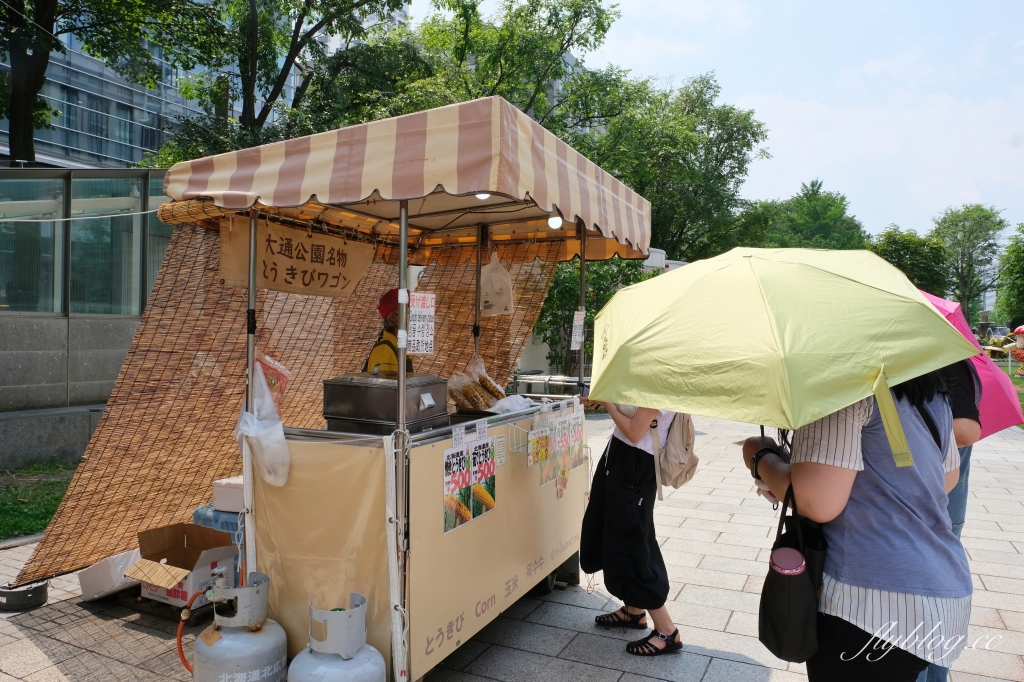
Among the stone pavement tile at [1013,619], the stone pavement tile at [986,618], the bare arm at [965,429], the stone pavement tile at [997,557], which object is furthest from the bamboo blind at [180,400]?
the stone pavement tile at [997,557]

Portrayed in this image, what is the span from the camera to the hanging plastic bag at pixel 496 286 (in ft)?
17.5

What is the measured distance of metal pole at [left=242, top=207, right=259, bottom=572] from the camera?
10.4 feet

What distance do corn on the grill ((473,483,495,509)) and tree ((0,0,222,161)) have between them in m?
12.3

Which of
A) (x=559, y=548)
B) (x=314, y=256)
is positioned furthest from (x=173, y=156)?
(x=559, y=548)

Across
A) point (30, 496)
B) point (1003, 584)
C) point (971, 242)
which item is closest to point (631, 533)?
point (1003, 584)

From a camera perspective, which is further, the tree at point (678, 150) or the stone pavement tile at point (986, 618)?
the tree at point (678, 150)

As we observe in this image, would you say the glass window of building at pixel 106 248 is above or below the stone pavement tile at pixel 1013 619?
above

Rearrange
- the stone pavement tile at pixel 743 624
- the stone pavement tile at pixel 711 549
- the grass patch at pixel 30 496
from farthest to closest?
the grass patch at pixel 30 496
the stone pavement tile at pixel 711 549
the stone pavement tile at pixel 743 624

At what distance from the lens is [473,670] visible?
351 cm

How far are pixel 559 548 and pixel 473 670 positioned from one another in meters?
1.09

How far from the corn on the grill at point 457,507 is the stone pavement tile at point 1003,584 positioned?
3975 mm

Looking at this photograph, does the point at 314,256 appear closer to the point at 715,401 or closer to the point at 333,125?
the point at 715,401

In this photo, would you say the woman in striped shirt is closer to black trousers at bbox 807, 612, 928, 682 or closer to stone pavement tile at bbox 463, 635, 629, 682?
black trousers at bbox 807, 612, 928, 682

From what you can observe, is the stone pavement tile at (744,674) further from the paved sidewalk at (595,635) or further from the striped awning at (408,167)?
the striped awning at (408,167)
